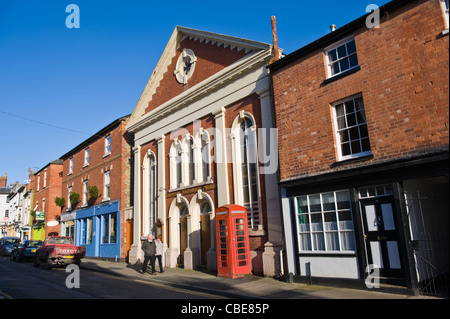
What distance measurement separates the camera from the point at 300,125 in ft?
38.3

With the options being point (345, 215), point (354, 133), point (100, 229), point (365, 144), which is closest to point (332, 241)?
point (345, 215)

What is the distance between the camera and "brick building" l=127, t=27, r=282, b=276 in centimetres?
1380

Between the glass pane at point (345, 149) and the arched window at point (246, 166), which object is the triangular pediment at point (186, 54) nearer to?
the arched window at point (246, 166)

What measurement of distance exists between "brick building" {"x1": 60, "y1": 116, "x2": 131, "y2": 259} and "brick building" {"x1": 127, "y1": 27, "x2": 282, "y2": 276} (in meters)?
1.77

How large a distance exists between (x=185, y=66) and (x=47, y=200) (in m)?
24.0

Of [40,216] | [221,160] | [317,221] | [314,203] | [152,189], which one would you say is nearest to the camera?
[317,221]

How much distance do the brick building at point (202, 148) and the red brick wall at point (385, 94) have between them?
6.26ft

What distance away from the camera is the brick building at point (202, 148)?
13797 millimetres

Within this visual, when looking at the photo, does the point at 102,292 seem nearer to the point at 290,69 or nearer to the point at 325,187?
the point at 325,187

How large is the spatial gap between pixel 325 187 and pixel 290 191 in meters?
1.37

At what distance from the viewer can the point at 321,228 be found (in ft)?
35.3

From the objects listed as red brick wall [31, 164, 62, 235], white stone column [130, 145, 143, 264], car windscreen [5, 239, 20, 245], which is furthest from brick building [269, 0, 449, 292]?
red brick wall [31, 164, 62, 235]

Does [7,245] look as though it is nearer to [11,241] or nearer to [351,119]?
[11,241]

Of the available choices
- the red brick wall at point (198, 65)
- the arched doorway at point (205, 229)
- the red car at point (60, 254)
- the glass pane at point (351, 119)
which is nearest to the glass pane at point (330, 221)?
the glass pane at point (351, 119)
